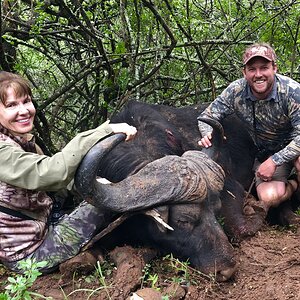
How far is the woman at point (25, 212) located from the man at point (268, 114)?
163cm

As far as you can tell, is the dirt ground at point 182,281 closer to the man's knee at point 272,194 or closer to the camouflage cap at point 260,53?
the man's knee at point 272,194

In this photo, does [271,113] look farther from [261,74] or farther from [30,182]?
[30,182]

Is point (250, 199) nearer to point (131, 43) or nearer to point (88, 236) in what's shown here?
point (88, 236)

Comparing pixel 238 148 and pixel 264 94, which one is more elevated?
pixel 264 94

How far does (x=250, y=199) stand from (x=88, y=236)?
2130 millimetres

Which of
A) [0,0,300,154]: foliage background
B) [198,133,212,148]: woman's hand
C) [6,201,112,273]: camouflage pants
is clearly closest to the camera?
[6,201,112,273]: camouflage pants

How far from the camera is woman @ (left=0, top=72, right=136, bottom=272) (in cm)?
395

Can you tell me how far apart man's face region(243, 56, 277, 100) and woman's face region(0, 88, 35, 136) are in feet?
8.01

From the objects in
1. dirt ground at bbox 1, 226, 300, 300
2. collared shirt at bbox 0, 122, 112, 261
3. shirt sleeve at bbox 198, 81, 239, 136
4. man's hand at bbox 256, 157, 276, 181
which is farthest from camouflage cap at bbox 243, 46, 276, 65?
collared shirt at bbox 0, 122, 112, 261

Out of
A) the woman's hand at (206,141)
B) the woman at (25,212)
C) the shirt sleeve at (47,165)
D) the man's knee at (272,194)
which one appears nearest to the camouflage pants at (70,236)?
the woman at (25,212)

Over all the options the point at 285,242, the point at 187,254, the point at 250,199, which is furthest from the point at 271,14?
the point at 187,254

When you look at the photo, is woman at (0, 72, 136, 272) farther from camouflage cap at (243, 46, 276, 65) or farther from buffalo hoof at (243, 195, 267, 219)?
camouflage cap at (243, 46, 276, 65)

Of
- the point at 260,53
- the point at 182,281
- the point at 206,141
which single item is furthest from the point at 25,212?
the point at 260,53

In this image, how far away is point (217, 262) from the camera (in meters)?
3.99
